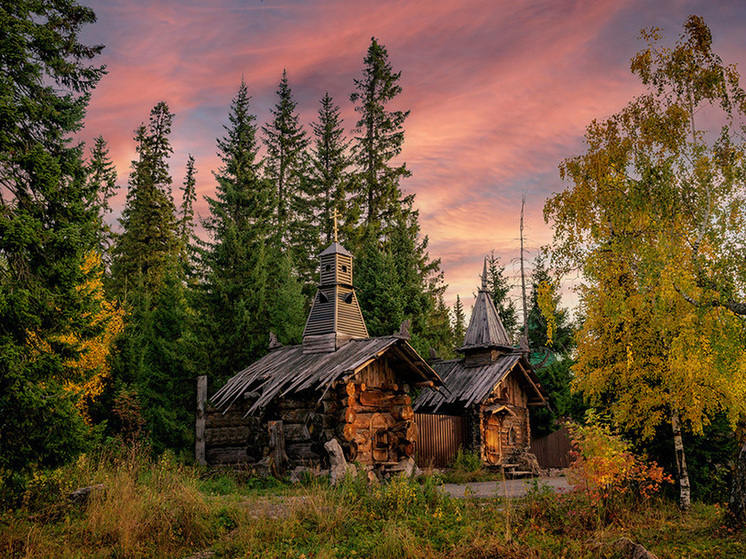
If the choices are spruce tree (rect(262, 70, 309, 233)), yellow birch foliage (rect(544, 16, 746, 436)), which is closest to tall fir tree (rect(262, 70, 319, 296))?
spruce tree (rect(262, 70, 309, 233))

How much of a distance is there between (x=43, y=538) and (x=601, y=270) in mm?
13595

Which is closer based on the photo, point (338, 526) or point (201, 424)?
point (338, 526)

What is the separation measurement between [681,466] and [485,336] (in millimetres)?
12755

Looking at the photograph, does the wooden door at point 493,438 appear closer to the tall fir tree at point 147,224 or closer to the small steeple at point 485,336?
the small steeple at point 485,336

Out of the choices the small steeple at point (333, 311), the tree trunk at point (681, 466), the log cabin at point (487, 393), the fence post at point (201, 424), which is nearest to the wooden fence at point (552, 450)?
the log cabin at point (487, 393)

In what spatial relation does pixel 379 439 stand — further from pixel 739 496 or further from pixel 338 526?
pixel 739 496

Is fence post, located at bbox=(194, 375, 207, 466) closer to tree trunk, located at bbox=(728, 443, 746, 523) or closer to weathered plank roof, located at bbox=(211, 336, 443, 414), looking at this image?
weathered plank roof, located at bbox=(211, 336, 443, 414)

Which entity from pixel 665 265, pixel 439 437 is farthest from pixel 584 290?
pixel 439 437

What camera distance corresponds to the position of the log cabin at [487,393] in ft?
78.0

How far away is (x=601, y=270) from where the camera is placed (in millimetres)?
15883

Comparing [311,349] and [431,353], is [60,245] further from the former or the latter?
[431,353]

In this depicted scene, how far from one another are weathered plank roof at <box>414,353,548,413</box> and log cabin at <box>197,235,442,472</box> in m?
4.27

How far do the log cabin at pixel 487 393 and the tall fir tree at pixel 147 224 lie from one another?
2147 centimetres

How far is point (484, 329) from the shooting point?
1017 inches
